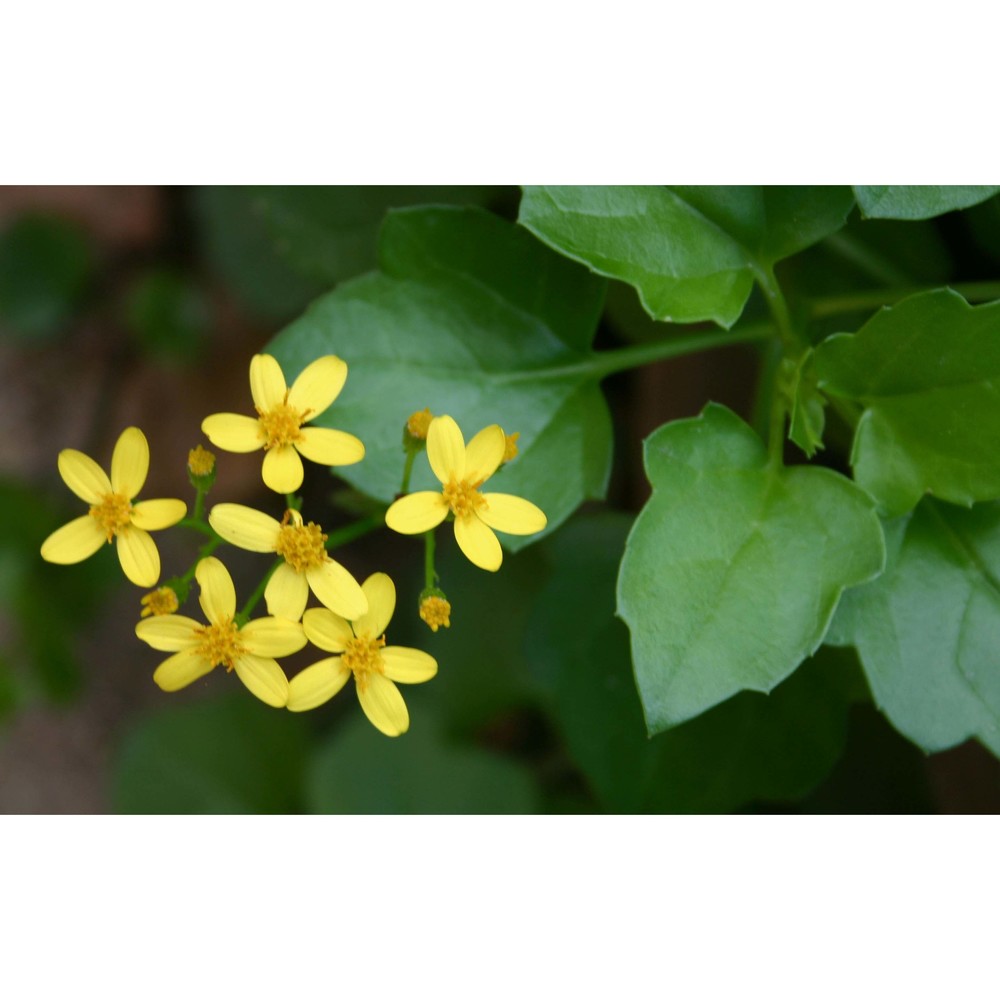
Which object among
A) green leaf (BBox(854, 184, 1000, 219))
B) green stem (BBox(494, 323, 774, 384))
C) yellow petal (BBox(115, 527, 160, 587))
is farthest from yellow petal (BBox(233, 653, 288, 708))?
green leaf (BBox(854, 184, 1000, 219))

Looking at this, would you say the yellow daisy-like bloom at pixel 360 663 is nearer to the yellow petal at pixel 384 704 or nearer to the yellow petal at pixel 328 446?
the yellow petal at pixel 384 704

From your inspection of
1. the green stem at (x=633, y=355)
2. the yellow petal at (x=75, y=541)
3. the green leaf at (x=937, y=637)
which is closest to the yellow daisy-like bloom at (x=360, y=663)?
the yellow petal at (x=75, y=541)

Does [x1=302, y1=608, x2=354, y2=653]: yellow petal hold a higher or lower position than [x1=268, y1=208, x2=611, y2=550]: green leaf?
lower

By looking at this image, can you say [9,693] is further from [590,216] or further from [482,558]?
[590,216]

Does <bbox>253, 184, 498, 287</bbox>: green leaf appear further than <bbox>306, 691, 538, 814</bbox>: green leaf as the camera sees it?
No

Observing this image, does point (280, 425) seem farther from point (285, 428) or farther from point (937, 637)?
point (937, 637)

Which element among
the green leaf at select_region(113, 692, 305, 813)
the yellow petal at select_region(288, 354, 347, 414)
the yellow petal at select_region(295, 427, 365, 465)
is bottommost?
the green leaf at select_region(113, 692, 305, 813)

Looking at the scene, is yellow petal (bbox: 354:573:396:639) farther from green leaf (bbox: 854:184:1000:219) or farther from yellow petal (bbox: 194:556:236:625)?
green leaf (bbox: 854:184:1000:219)
